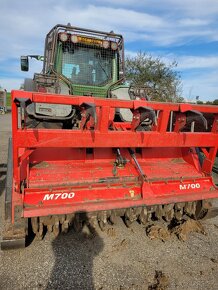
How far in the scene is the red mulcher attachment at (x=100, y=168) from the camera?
245 centimetres

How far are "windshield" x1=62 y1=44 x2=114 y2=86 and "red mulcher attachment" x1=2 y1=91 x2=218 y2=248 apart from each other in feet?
5.74

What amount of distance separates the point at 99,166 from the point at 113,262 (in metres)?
1.07

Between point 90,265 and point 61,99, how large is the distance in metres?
1.62

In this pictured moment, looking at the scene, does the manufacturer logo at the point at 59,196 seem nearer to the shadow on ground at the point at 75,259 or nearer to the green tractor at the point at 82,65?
the shadow on ground at the point at 75,259

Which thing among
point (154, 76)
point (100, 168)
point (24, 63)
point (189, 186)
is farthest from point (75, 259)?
point (154, 76)

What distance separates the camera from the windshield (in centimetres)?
441

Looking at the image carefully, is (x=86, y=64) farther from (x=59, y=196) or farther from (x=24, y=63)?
(x=59, y=196)

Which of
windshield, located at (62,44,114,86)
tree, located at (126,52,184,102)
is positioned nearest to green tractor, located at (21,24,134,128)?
windshield, located at (62,44,114,86)

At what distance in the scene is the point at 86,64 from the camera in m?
4.51

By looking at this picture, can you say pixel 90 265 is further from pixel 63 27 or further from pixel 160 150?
pixel 63 27

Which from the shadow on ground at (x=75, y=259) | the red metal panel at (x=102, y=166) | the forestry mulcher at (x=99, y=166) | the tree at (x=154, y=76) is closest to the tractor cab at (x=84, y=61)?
the forestry mulcher at (x=99, y=166)

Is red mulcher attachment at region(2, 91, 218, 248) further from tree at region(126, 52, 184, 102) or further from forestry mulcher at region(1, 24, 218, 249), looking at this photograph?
tree at region(126, 52, 184, 102)

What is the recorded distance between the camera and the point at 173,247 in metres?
2.89

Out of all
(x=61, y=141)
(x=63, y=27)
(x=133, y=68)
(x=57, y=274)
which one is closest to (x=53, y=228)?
(x=57, y=274)
